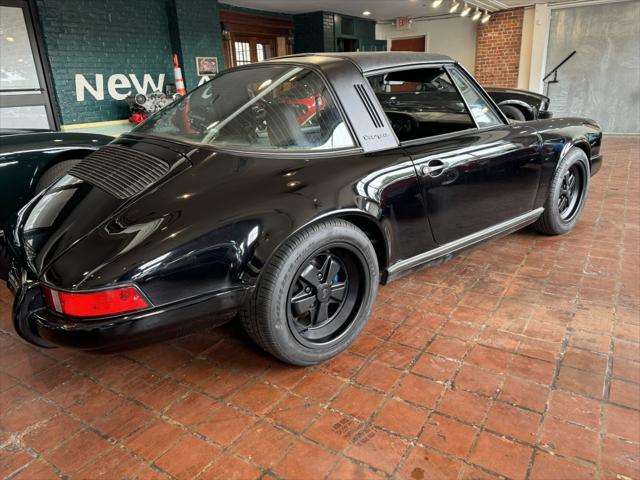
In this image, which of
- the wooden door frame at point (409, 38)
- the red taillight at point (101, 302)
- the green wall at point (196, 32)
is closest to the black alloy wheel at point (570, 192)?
the red taillight at point (101, 302)

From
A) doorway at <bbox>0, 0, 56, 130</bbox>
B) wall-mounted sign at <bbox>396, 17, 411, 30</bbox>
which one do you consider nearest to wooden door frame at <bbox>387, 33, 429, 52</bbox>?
wall-mounted sign at <bbox>396, 17, 411, 30</bbox>

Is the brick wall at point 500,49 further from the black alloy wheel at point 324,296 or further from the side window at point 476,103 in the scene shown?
the black alloy wheel at point 324,296

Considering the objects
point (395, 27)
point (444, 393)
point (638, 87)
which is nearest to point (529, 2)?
point (638, 87)

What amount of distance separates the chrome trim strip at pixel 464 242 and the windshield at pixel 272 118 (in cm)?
68

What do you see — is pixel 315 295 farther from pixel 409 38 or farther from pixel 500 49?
pixel 409 38

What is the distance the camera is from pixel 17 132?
3791 mm

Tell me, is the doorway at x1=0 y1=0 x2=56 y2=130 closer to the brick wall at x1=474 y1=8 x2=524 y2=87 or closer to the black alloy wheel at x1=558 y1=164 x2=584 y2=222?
the black alloy wheel at x1=558 y1=164 x2=584 y2=222

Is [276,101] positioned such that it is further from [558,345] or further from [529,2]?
[529,2]

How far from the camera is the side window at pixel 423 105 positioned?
273cm

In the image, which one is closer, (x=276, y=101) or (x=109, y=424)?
(x=109, y=424)

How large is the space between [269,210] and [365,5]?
1050cm

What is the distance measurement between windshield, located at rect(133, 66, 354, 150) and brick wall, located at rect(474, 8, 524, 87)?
11.4 meters

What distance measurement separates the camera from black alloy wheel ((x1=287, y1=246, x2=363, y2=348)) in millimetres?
1947

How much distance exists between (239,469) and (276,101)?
1.54 m
